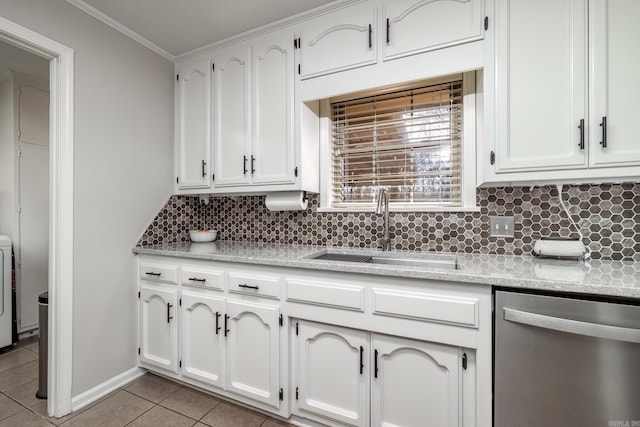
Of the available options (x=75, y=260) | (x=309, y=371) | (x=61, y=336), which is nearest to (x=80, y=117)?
(x=75, y=260)

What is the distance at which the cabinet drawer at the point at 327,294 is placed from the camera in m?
1.38

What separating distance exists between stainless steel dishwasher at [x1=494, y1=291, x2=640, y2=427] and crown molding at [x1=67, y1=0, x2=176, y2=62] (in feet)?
9.13

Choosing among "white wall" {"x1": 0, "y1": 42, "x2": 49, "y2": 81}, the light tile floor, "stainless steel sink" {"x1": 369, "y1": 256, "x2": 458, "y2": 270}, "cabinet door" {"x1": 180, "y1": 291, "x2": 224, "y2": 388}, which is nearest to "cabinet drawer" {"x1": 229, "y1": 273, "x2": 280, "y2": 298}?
"cabinet door" {"x1": 180, "y1": 291, "x2": 224, "y2": 388}

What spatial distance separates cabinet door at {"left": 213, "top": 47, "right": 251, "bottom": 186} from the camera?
2.06 meters

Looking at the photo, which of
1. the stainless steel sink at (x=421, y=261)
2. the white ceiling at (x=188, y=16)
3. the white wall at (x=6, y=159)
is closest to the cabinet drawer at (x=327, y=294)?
the stainless steel sink at (x=421, y=261)

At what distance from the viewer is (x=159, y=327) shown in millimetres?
1988

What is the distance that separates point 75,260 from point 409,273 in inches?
77.0

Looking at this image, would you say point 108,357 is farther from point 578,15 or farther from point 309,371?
point 578,15

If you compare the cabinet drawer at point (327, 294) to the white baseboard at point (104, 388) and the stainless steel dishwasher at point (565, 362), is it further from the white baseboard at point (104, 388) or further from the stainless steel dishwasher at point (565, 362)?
the white baseboard at point (104, 388)

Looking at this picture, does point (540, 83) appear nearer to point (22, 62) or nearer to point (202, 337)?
point (202, 337)

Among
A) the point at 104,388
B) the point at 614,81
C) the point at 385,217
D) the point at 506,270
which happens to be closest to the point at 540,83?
the point at 614,81

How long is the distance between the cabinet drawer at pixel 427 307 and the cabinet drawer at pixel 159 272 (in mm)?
1362

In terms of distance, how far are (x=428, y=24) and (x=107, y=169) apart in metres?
2.18

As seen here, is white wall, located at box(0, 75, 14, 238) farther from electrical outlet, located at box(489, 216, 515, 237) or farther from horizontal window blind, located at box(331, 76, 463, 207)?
electrical outlet, located at box(489, 216, 515, 237)
